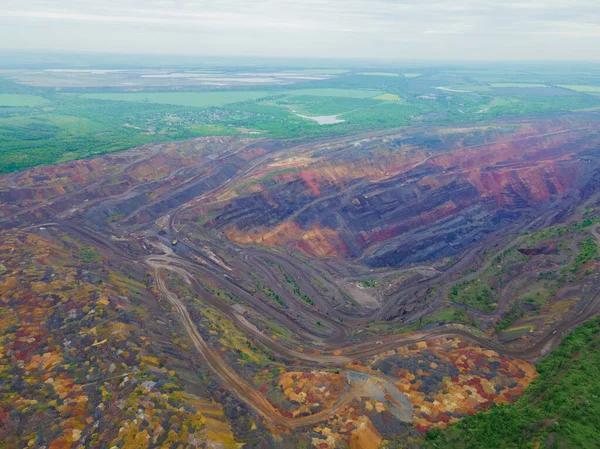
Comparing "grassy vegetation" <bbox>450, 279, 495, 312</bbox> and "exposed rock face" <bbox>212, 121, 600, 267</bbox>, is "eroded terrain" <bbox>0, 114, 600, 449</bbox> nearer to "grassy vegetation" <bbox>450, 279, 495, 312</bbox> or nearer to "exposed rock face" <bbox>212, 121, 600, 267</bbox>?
"grassy vegetation" <bbox>450, 279, 495, 312</bbox>

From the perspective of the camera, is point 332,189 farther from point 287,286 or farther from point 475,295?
point 475,295

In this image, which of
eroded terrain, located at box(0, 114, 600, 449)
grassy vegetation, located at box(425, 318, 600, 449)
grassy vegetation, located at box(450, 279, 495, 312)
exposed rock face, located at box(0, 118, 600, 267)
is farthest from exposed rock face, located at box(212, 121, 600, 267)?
grassy vegetation, located at box(425, 318, 600, 449)

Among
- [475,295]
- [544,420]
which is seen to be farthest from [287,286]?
[544,420]

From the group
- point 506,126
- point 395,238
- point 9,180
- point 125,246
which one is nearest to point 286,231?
point 395,238

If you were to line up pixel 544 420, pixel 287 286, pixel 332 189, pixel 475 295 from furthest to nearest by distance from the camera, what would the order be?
pixel 332 189, pixel 287 286, pixel 475 295, pixel 544 420

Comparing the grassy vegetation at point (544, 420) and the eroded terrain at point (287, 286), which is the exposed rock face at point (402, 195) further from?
the grassy vegetation at point (544, 420)

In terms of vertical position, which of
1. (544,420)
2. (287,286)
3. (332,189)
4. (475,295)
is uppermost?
(544,420)

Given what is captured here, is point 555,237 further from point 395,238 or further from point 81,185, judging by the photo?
point 81,185

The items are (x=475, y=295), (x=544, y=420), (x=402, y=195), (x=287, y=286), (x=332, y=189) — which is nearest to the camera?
(x=544, y=420)
